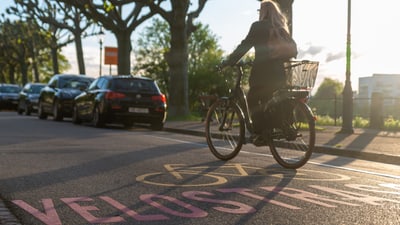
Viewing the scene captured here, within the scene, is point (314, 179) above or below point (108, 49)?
below

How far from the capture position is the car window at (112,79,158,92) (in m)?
18.5

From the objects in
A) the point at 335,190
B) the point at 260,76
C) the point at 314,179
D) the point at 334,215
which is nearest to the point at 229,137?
the point at 260,76

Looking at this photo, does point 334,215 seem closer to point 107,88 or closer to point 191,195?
point 191,195

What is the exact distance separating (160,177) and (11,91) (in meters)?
36.8

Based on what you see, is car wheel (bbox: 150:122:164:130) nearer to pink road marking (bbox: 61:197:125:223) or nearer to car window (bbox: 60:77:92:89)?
car window (bbox: 60:77:92:89)

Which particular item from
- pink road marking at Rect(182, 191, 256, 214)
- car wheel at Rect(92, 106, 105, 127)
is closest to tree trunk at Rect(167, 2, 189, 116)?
car wheel at Rect(92, 106, 105, 127)

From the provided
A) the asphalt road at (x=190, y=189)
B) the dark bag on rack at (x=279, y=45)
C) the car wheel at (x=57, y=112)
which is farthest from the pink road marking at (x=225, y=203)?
the car wheel at (x=57, y=112)

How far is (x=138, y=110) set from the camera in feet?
60.1

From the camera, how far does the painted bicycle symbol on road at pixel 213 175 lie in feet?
21.5

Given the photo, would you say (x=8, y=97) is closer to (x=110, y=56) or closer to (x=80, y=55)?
(x=80, y=55)

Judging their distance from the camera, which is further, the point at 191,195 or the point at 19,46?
the point at 19,46

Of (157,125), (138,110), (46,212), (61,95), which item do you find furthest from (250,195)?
(61,95)

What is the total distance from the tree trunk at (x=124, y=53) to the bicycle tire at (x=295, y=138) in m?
22.8

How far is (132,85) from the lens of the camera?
733 inches
